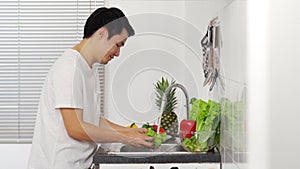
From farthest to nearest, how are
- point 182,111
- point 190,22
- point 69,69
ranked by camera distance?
point 190,22, point 182,111, point 69,69

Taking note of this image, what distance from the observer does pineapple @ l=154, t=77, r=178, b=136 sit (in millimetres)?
2236

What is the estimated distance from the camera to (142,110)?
7.33 ft

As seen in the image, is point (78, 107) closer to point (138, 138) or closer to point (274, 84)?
point (138, 138)

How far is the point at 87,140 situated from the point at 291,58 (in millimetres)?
1090

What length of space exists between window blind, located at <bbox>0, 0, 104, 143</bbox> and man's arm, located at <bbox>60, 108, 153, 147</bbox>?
97 centimetres

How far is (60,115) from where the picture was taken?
2.26 m

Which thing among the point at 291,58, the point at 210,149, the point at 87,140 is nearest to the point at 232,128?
the point at 210,149

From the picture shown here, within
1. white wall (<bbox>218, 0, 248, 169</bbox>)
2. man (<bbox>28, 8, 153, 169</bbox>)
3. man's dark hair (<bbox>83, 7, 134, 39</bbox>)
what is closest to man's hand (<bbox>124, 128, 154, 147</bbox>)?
man (<bbox>28, 8, 153, 169</bbox>)

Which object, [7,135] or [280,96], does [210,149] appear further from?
[7,135]

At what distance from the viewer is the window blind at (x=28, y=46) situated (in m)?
3.11

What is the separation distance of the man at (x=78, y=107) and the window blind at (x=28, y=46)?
82cm

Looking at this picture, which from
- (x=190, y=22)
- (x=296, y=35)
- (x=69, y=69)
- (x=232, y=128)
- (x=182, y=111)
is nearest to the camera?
(x=296, y=35)

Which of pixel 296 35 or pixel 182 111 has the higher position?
pixel 296 35

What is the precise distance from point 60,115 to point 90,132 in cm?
16
